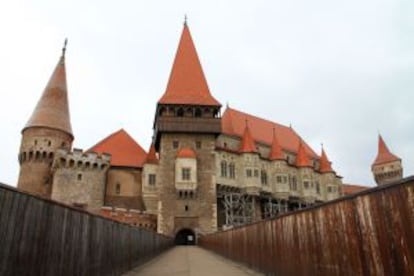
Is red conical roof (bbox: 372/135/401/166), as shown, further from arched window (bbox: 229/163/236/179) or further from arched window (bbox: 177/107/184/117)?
arched window (bbox: 177/107/184/117)

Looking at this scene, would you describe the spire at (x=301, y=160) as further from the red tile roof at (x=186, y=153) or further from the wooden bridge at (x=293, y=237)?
the wooden bridge at (x=293, y=237)

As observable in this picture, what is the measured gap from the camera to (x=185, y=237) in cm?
3175

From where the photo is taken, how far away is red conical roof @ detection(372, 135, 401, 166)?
56.9 metres

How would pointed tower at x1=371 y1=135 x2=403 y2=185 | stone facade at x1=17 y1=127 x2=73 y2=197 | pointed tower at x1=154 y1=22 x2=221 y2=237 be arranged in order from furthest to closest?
1. pointed tower at x1=371 y1=135 x2=403 y2=185
2. stone facade at x1=17 y1=127 x2=73 y2=197
3. pointed tower at x1=154 y1=22 x2=221 y2=237

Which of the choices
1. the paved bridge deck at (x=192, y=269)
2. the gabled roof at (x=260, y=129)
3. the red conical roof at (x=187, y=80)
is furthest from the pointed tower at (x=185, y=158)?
the paved bridge deck at (x=192, y=269)

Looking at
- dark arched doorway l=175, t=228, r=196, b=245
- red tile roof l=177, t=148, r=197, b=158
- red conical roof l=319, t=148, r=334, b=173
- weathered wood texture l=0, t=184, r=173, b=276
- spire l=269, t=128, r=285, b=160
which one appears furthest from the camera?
red conical roof l=319, t=148, r=334, b=173

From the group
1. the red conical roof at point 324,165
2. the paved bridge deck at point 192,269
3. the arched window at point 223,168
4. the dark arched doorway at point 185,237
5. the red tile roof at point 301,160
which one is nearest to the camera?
the paved bridge deck at point 192,269

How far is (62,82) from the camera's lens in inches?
1426

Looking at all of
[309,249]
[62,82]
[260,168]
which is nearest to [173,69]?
[62,82]

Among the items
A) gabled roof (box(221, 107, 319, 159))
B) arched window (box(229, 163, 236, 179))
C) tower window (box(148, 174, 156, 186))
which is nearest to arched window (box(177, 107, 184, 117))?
tower window (box(148, 174, 156, 186))

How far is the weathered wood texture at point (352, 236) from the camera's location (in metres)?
3.07

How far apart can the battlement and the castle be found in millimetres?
84

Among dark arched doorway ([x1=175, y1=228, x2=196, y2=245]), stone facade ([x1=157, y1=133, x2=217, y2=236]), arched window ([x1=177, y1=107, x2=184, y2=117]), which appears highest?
arched window ([x1=177, y1=107, x2=184, y2=117])

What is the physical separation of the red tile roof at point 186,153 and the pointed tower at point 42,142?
417 inches
